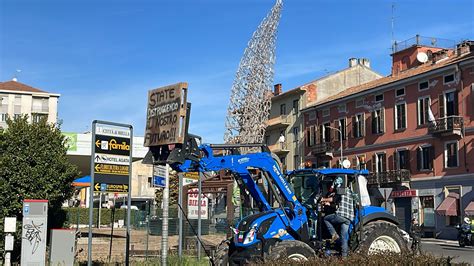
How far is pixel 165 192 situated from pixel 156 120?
4.27 feet

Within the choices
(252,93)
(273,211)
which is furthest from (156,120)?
(252,93)

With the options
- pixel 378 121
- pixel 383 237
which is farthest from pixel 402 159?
pixel 383 237

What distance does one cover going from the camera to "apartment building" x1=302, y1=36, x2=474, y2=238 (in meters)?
40.8

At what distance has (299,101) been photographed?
63.0m

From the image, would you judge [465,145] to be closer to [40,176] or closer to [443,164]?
[443,164]

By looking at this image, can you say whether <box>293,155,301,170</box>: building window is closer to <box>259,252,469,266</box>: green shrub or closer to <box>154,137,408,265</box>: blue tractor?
<box>154,137,408,265</box>: blue tractor

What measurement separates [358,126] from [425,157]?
906cm

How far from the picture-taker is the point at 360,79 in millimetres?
64500

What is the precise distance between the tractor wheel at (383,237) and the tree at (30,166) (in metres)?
9.81

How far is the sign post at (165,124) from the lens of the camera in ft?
33.0

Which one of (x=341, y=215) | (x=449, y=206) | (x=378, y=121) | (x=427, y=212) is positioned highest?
(x=378, y=121)

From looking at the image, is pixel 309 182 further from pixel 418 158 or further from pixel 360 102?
pixel 360 102

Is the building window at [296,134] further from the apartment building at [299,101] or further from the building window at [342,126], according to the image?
the building window at [342,126]

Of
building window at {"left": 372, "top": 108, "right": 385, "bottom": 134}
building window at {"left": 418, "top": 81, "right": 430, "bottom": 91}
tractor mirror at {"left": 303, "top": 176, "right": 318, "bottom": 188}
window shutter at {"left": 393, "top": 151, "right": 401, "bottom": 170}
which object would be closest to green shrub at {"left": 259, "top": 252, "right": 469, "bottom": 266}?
tractor mirror at {"left": 303, "top": 176, "right": 318, "bottom": 188}
